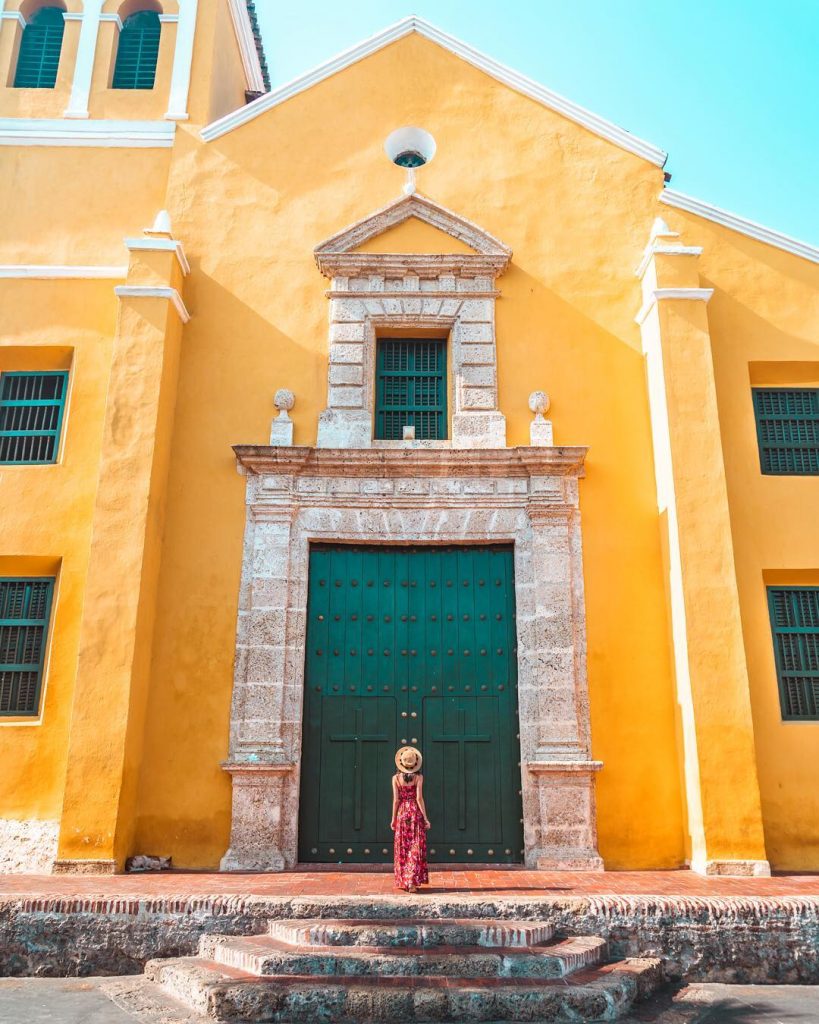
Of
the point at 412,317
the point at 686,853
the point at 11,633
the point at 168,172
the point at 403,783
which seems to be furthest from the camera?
the point at 168,172

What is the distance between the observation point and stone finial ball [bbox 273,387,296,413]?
8.58m

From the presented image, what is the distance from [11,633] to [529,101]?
7402mm

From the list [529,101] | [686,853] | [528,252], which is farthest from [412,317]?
[686,853]

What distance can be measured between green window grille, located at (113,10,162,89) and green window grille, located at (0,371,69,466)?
Result: 12.0 feet

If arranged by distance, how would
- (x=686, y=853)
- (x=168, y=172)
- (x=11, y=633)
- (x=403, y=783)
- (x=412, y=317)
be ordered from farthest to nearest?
(x=168, y=172) → (x=412, y=317) → (x=11, y=633) → (x=686, y=853) → (x=403, y=783)

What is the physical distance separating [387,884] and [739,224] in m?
6.98

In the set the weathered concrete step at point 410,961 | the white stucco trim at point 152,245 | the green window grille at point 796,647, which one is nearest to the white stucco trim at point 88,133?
the white stucco trim at point 152,245

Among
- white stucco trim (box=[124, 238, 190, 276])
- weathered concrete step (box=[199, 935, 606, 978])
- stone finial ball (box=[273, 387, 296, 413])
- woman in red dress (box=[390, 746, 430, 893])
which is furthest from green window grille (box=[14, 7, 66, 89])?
weathered concrete step (box=[199, 935, 606, 978])

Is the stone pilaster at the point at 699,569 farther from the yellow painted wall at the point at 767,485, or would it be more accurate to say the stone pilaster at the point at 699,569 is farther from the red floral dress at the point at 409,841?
the red floral dress at the point at 409,841

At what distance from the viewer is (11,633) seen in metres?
8.01

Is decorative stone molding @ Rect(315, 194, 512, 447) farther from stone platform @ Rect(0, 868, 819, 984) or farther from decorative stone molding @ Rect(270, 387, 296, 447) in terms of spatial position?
stone platform @ Rect(0, 868, 819, 984)

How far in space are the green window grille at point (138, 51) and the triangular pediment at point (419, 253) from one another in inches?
124

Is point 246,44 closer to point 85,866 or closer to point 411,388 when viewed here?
point 411,388

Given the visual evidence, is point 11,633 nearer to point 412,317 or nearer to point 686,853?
point 412,317
